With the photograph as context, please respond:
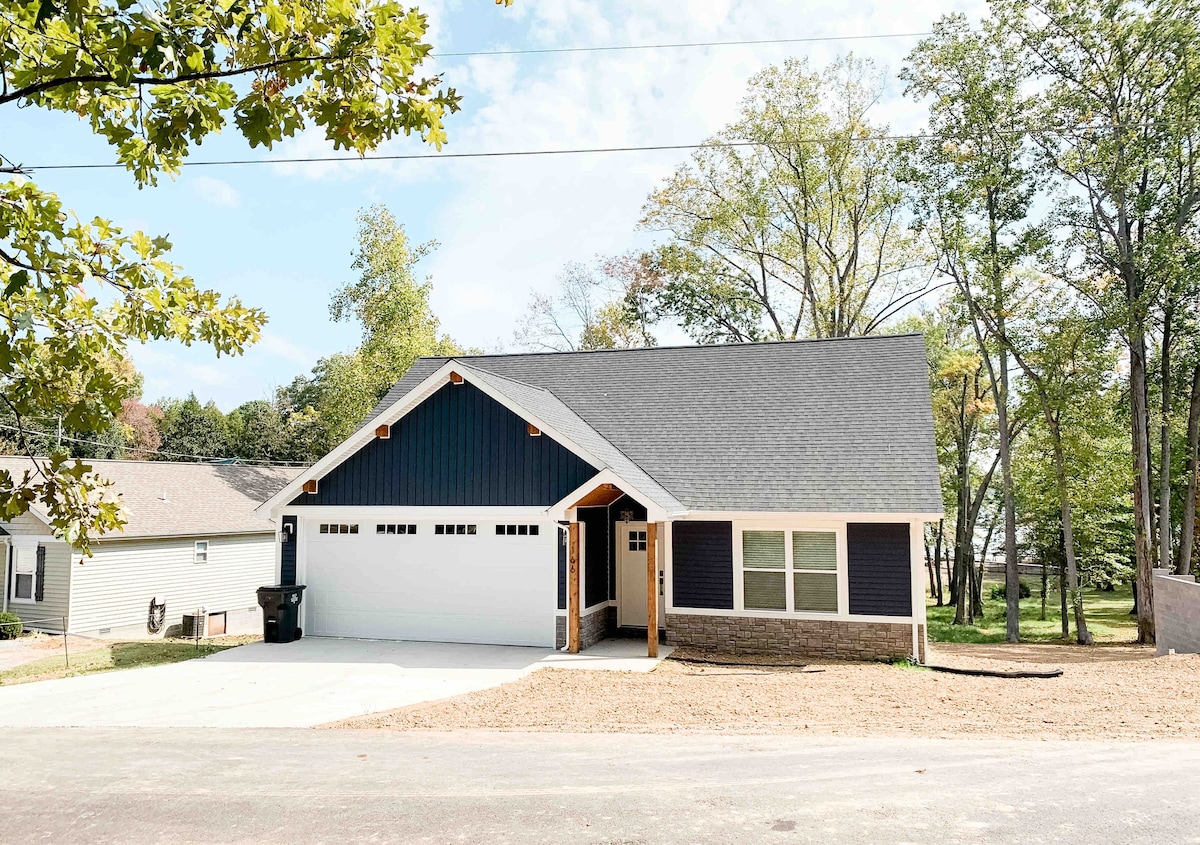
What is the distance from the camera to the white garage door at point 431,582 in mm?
13891

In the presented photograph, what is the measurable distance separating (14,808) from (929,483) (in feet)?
41.2

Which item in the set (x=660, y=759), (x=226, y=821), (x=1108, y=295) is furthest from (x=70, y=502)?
(x=1108, y=295)

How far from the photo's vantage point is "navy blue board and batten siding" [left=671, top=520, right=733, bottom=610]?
46.1 ft

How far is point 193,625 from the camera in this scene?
19.5 metres

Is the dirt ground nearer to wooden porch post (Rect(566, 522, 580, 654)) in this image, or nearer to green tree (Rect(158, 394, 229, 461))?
wooden porch post (Rect(566, 522, 580, 654))

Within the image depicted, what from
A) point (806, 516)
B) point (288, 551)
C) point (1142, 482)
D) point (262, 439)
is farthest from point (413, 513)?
point (262, 439)

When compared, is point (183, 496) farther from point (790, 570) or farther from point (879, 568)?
point (879, 568)

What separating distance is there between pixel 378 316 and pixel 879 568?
21.4 meters

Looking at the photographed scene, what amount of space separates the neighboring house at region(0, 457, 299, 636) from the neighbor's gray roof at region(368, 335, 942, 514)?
7.73 m

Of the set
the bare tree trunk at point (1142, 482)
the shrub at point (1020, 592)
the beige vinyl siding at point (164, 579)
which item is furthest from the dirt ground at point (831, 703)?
the shrub at point (1020, 592)

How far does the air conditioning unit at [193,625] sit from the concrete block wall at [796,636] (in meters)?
11.9

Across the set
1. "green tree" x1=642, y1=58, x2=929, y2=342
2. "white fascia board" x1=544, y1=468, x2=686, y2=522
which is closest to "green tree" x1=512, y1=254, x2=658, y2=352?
"green tree" x1=642, y1=58, x2=929, y2=342

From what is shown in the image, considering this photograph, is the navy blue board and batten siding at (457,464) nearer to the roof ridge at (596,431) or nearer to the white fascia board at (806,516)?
the roof ridge at (596,431)

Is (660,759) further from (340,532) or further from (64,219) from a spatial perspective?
(340,532)
